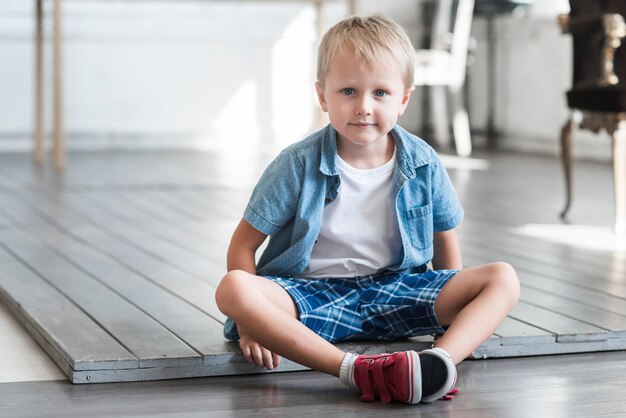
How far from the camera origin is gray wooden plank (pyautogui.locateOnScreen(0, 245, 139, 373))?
1.71m

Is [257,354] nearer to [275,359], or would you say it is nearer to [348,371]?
[275,359]

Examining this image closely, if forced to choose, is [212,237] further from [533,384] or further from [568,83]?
[568,83]

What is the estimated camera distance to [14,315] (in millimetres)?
2172

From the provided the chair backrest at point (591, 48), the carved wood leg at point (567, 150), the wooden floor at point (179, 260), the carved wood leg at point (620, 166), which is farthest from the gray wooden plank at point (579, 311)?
the chair backrest at point (591, 48)

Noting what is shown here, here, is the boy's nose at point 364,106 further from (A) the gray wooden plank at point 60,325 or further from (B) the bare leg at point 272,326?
(A) the gray wooden plank at point 60,325

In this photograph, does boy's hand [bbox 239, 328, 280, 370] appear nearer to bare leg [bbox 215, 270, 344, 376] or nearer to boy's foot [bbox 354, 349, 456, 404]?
bare leg [bbox 215, 270, 344, 376]

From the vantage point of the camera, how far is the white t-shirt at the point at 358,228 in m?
1.80

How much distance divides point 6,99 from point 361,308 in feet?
14.2

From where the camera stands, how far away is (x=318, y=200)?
1.77 metres

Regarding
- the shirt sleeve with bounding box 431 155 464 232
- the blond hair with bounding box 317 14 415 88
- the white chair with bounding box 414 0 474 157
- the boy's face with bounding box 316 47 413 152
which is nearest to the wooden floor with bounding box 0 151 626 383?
the shirt sleeve with bounding box 431 155 464 232

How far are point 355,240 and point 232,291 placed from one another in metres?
0.25

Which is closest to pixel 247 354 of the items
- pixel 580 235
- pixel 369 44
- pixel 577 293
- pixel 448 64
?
pixel 369 44

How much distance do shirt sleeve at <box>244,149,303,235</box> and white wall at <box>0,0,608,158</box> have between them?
407cm

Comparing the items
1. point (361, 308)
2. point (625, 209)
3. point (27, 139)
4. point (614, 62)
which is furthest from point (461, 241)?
point (27, 139)
